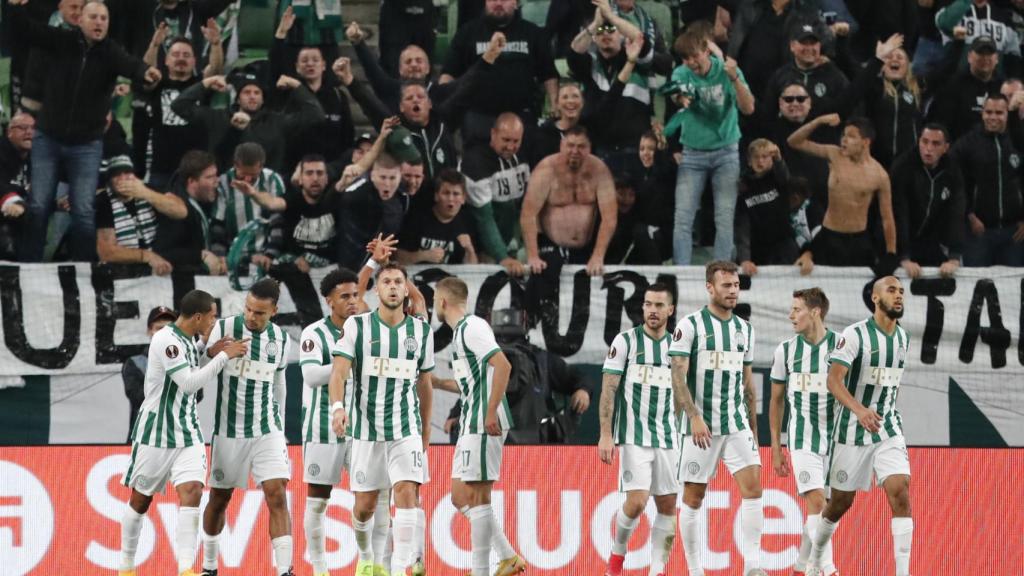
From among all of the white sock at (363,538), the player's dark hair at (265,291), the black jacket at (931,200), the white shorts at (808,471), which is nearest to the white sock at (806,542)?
the white shorts at (808,471)

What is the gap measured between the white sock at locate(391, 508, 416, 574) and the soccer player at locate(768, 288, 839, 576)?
280 centimetres

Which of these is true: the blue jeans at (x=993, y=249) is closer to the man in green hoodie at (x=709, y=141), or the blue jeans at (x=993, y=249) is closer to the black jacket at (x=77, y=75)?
the man in green hoodie at (x=709, y=141)

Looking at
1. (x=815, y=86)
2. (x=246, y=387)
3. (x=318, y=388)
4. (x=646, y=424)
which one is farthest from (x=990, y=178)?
(x=246, y=387)

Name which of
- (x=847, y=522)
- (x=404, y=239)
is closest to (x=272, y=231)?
(x=404, y=239)

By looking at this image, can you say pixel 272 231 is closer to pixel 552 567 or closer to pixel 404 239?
pixel 404 239

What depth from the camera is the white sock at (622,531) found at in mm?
10508

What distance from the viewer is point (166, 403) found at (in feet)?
32.1

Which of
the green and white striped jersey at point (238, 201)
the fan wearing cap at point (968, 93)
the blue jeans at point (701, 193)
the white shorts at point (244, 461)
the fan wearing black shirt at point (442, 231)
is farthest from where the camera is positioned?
the fan wearing cap at point (968, 93)

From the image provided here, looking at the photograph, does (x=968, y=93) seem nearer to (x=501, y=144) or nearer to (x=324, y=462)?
(x=501, y=144)

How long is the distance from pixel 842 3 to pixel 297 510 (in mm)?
7903

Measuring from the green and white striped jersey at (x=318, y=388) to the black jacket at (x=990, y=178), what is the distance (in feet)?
23.4

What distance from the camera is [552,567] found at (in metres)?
11.3

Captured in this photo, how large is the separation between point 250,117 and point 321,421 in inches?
183

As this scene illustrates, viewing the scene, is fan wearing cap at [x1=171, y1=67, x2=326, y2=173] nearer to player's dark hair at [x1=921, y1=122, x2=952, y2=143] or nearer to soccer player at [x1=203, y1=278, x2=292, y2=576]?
soccer player at [x1=203, y1=278, x2=292, y2=576]
